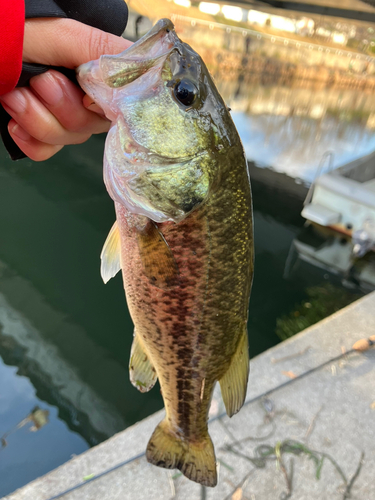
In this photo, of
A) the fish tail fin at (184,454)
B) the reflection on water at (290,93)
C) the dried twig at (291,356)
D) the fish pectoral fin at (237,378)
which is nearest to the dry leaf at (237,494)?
the fish tail fin at (184,454)

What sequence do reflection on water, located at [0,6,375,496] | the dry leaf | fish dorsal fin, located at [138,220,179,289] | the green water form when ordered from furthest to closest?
reflection on water, located at [0,6,375,496], the green water, the dry leaf, fish dorsal fin, located at [138,220,179,289]

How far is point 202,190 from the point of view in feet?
3.97

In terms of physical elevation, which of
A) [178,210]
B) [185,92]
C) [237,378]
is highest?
[185,92]

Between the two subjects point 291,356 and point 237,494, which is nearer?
point 237,494

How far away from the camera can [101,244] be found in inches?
285

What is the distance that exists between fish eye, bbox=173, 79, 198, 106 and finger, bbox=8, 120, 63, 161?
61 centimetres

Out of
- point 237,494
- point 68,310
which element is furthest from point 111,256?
point 68,310

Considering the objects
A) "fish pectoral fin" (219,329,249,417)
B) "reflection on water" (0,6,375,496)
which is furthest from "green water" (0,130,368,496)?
"fish pectoral fin" (219,329,249,417)

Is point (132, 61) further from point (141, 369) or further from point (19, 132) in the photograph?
point (141, 369)

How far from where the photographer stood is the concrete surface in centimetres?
232

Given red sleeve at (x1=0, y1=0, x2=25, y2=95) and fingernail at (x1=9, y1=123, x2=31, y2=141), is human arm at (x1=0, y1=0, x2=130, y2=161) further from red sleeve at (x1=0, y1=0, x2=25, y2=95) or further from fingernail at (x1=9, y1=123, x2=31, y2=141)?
red sleeve at (x1=0, y1=0, x2=25, y2=95)

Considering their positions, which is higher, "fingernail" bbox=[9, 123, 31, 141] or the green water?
"fingernail" bbox=[9, 123, 31, 141]

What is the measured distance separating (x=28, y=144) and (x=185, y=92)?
0.67 metres

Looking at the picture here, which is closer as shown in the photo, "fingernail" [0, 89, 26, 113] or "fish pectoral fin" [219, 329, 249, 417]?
"fingernail" [0, 89, 26, 113]
